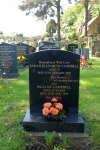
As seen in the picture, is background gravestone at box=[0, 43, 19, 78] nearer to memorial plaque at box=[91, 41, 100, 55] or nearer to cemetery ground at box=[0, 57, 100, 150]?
cemetery ground at box=[0, 57, 100, 150]

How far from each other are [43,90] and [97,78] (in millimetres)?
4115

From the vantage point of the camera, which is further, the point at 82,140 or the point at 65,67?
the point at 65,67

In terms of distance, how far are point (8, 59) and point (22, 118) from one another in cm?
457

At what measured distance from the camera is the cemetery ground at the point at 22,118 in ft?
9.44

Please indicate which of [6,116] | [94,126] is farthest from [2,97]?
[94,126]

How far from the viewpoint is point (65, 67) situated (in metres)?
3.50

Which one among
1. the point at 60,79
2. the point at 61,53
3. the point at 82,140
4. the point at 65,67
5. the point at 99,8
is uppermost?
the point at 99,8

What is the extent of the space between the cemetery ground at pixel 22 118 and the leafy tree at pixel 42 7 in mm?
20756

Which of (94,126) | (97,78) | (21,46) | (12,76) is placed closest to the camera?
(94,126)

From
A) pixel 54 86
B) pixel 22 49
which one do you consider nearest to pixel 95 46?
pixel 22 49

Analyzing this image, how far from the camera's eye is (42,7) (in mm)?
25625

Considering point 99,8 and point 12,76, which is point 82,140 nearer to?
point 12,76

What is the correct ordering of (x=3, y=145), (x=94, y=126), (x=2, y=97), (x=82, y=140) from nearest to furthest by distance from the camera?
(x=3, y=145) → (x=82, y=140) → (x=94, y=126) → (x=2, y=97)

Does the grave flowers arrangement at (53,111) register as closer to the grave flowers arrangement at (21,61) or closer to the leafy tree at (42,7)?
the grave flowers arrangement at (21,61)
